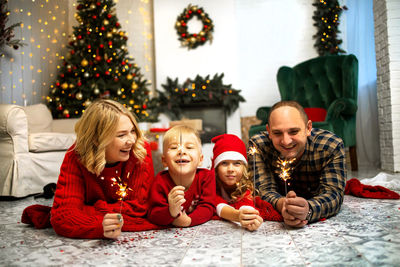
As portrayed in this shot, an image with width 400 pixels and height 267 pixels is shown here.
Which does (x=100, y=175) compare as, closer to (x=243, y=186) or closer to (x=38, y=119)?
(x=243, y=186)

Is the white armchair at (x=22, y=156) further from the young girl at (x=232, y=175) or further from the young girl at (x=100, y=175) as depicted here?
the young girl at (x=232, y=175)

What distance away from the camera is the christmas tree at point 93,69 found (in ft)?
12.8

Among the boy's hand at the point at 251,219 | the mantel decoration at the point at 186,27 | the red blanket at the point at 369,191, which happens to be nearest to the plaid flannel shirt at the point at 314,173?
the boy's hand at the point at 251,219

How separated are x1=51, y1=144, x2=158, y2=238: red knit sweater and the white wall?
3106 mm

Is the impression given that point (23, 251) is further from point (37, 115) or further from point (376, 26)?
point (376, 26)

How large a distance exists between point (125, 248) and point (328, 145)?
3.33 feet

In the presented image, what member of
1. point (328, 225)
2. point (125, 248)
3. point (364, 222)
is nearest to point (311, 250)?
point (328, 225)

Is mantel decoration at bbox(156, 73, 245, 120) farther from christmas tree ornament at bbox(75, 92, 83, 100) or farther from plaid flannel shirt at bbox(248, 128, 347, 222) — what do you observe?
plaid flannel shirt at bbox(248, 128, 347, 222)

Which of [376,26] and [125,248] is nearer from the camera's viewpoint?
[125,248]

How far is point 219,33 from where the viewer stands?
14.5 ft

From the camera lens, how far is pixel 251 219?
122 centimetres

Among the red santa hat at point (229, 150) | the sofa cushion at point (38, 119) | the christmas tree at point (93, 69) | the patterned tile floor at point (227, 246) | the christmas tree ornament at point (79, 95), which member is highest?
the christmas tree at point (93, 69)

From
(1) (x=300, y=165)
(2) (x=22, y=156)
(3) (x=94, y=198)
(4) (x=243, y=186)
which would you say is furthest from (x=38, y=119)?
(1) (x=300, y=165)

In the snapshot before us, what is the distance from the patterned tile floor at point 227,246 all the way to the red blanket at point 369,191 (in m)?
0.41
